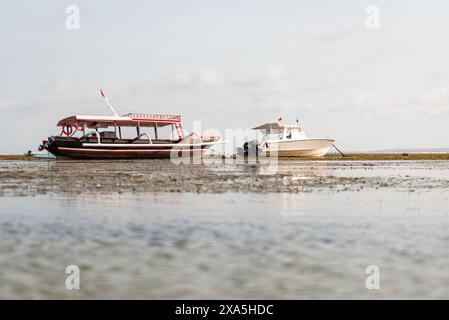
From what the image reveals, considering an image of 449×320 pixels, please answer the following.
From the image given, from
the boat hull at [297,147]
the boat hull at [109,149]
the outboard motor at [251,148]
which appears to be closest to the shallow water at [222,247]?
the boat hull at [109,149]

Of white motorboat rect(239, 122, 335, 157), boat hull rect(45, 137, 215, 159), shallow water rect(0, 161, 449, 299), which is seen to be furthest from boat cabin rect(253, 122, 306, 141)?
shallow water rect(0, 161, 449, 299)

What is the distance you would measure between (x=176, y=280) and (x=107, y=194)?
10060 millimetres

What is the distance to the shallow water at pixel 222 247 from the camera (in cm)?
608

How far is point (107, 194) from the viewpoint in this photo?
15.9m

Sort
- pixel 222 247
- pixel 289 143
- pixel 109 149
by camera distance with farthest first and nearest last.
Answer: pixel 289 143
pixel 109 149
pixel 222 247

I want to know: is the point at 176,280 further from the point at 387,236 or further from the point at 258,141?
the point at 258,141

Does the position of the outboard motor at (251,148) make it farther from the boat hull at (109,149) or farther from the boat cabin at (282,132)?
the boat hull at (109,149)

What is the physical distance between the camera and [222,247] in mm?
8164

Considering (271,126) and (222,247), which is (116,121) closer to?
(271,126)

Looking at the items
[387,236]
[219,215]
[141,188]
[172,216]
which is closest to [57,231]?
[172,216]

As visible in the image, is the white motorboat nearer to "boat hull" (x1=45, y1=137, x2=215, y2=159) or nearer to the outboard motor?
the outboard motor

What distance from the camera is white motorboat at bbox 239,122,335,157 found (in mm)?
59938

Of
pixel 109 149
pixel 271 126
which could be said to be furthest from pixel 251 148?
pixel 109 149

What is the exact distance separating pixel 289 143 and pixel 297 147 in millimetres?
1129
